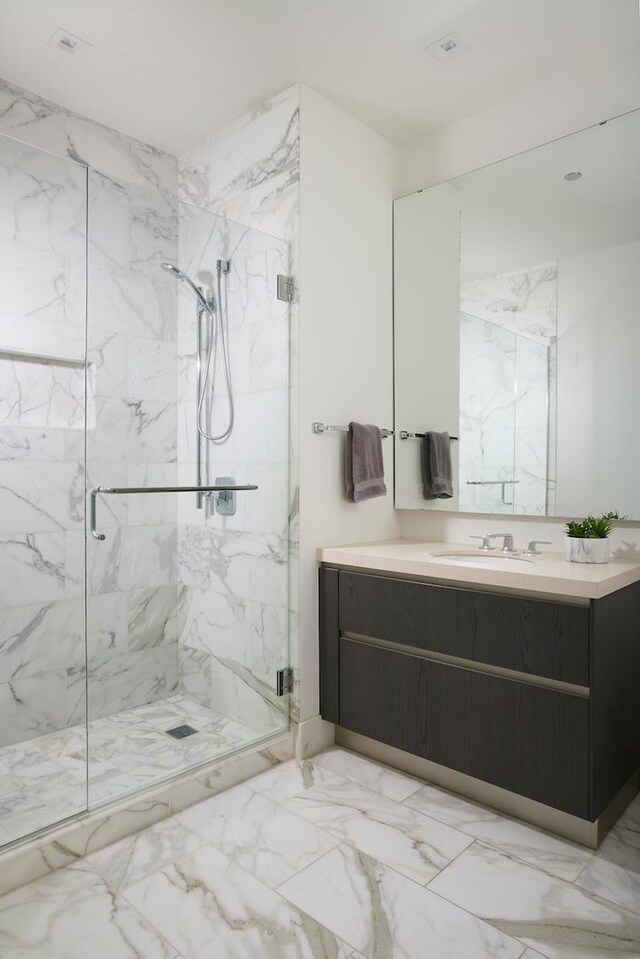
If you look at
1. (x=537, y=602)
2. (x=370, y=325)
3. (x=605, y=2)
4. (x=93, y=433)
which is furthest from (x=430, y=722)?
(x=605, y=2)

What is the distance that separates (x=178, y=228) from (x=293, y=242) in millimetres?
474

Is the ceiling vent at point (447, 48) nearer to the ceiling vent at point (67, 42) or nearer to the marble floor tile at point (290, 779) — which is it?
the ceiling vent at point (67, 42)

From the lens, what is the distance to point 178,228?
2.14 m

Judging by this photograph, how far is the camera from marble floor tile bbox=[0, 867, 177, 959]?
4.66ft

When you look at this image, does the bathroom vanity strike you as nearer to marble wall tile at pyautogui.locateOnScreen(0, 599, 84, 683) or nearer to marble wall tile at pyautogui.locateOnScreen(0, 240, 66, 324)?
marble wall tile at pyautogui.locateOnScreen(0, 599, 84, 683)

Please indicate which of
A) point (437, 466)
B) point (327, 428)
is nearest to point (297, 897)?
point (327, 428)

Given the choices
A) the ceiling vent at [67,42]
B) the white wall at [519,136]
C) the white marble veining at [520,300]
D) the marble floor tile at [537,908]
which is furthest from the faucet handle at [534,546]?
the ceiling vent at [67,42]

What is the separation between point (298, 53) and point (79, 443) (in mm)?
1605

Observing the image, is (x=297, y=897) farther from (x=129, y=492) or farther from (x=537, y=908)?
(x=129, y=492)

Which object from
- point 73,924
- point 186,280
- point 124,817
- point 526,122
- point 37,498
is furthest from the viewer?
point 526,122

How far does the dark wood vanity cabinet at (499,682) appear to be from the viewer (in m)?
1.77

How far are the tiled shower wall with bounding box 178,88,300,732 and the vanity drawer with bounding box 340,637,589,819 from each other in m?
0.33

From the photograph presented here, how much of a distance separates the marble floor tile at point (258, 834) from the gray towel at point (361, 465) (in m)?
1.19

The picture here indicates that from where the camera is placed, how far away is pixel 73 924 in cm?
150
